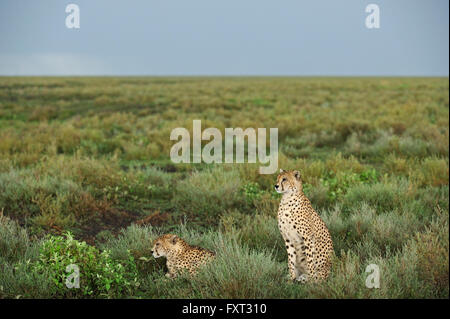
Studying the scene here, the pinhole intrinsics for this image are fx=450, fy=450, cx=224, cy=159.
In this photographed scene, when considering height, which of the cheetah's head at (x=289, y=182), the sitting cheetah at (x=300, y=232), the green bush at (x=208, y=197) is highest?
the cheetah's head at (x=289, y=182)

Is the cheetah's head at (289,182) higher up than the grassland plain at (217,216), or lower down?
higher up

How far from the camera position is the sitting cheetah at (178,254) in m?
4.39

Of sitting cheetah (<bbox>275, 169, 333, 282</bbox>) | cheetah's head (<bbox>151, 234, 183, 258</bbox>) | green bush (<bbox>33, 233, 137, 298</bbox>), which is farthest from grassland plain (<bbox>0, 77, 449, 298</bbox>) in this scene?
cheetah's head (<bbox>151, 234, 183, 258</bbox>)

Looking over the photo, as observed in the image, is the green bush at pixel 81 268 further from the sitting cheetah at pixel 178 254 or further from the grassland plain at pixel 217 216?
the sitting cheetah at pixel 178 254

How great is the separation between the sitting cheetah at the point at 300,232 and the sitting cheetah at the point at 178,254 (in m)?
1.01

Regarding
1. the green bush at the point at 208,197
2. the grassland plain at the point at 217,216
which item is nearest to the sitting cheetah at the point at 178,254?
the grassland plain at the point at 217,216

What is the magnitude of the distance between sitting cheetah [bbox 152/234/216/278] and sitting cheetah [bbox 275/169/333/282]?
1.01 meters

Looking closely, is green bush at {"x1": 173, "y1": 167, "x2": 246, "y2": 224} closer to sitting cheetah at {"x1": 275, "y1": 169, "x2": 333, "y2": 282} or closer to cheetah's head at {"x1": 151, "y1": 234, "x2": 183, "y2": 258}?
cheetah's head at {"x1": 151, "y1": 234, "x2": 183, "y2": 258}

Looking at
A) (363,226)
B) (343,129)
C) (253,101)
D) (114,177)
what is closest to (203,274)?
(363,226)

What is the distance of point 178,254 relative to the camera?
177 inches

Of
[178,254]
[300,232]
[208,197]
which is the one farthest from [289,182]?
[208,197]

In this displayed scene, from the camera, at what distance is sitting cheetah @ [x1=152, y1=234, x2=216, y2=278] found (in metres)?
4.39

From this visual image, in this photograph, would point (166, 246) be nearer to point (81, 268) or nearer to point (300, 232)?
point (81, 268)
